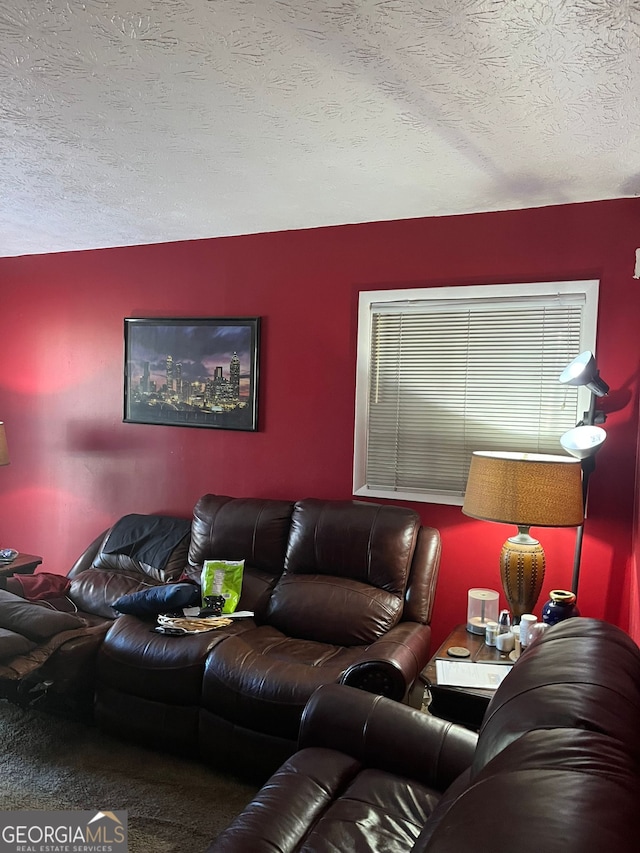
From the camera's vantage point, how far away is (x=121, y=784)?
2436 mm

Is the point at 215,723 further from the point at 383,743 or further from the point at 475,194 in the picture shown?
the point at 475,194

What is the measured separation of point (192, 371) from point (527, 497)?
7.39 feet

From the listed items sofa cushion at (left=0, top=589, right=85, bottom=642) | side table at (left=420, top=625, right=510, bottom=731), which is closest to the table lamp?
side table at (left=420, top=625, right=510, bottom=731)

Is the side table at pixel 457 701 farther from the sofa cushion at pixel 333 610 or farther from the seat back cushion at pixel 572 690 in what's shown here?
the seat back cushion at pixel 572 690

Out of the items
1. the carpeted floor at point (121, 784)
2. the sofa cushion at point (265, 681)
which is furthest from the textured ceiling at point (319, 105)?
the carpeted floor at point (121, 784)

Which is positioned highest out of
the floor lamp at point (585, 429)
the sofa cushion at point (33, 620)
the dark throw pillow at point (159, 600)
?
the floor lamp at point (585, 429)

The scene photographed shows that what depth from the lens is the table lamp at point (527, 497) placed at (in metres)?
2.41

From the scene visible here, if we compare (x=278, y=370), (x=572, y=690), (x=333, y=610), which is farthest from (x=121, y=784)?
(x=278, y=370)

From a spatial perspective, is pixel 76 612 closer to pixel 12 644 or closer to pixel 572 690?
pixel 12 644

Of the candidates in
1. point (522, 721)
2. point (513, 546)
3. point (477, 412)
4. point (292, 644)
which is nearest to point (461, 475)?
point (477, 412)

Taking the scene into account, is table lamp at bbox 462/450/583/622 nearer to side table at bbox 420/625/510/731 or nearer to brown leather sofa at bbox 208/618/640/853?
side table at bbox 420/625/510/731

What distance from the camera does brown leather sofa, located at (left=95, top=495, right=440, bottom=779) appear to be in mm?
2438

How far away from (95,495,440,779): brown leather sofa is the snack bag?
5 centimetres

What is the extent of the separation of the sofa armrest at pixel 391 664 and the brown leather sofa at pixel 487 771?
0.27 metres
